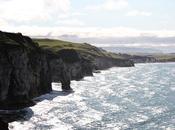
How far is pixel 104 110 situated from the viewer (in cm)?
12025

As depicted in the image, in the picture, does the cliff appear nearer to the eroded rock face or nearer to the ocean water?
the eroded rock face

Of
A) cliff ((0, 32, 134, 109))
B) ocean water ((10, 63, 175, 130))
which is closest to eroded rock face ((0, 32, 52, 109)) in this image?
cliff ((0, 32, 134, 109))

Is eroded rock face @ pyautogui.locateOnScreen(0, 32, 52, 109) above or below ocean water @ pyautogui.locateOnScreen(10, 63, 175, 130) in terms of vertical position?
above

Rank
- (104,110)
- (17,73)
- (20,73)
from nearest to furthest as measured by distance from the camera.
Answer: (104,110)
(17,73)
(20,73)

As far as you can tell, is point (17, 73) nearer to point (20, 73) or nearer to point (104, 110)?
point (20, 73)

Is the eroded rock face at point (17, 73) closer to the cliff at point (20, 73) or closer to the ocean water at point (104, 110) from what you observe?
the cliff at point (20, 73)

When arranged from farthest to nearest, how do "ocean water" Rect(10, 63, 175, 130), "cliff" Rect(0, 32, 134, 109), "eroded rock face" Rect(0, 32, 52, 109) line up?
"cliff" Rect(0, 32, 134, 109), "eroded rock face" Rect(0, 32, 52, 109), "ocean water" Rect(10, 63, 175, 130)

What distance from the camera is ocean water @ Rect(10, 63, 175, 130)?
321ft

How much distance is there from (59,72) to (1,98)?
222 ft

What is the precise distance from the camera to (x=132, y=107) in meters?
125

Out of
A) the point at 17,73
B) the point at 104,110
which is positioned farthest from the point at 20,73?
the point at 104,110

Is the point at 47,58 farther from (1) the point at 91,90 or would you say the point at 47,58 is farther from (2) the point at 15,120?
(2) the point at 15,120

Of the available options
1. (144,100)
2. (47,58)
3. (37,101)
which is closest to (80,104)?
(37,101)

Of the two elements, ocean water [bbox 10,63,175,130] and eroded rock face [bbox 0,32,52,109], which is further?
eroded rock face [bbox 0,32,52,109]
